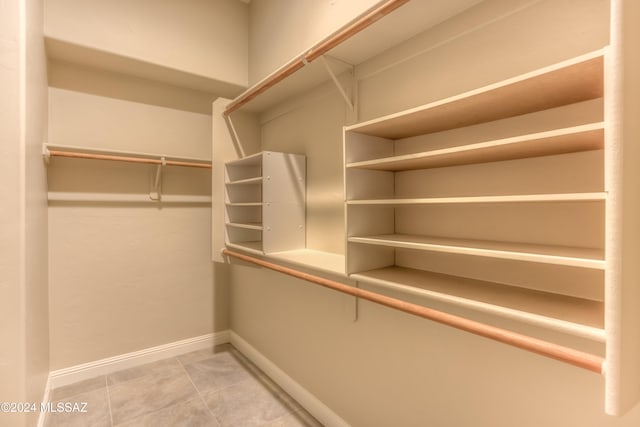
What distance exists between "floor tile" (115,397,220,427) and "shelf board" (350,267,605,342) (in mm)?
1349

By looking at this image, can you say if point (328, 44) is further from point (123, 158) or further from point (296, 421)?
point (296, 421)

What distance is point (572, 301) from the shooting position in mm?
899

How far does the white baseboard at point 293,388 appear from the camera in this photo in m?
1.76

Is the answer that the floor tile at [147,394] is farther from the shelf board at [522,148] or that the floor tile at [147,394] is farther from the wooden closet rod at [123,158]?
the shelf board at [522,148]

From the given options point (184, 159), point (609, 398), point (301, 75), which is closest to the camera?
point (609, 398)

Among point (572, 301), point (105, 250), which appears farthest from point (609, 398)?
point (105, 250)

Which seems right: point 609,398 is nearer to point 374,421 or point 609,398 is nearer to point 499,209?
point 499,209

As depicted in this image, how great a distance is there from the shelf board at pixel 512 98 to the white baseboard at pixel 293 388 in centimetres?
151

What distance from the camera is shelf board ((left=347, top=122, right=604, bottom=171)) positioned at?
0.73 meters

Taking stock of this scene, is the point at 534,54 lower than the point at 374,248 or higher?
higher

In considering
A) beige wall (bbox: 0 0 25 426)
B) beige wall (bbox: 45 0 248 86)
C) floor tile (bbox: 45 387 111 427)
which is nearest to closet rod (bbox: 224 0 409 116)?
beige wall (bbox: 45 0 248 86)

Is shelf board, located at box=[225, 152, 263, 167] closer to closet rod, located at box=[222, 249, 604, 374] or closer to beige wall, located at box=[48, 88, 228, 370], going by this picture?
beige wall, located at box=[48, 88, 228, 370]

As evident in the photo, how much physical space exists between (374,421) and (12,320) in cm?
160

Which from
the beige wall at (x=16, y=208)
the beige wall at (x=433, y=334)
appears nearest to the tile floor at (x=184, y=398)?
the beige wall at (x=433, y=334)
